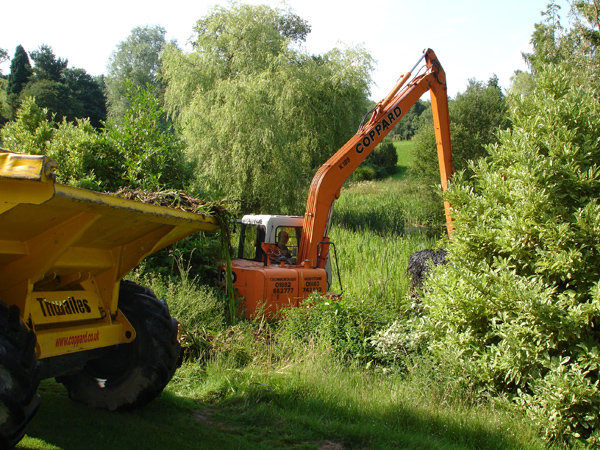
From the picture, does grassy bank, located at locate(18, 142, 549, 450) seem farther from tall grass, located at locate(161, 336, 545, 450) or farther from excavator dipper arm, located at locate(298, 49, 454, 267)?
excavator dipper arm, located at locate(298, 49, 454, 267)

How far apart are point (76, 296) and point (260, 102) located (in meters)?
17.0

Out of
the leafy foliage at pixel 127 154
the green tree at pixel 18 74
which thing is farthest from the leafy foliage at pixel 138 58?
the leafy foliage at pixel 127 154

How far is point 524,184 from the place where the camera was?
6.11m

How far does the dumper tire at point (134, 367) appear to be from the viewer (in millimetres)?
5070

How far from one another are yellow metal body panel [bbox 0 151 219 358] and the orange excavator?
3501 mm

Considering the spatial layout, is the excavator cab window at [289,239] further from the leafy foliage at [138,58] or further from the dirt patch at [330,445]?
the leafy foliage at [138,58]

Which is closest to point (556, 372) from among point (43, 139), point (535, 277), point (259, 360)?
point (535, 277)

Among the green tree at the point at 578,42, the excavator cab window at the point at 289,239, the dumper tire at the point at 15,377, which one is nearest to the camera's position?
the dumper tire at the point at 15,377

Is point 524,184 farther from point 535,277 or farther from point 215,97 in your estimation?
point 215,97

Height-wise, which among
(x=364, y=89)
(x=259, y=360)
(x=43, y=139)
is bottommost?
(x=259, y=360)

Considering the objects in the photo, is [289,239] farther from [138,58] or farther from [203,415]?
[138,58]

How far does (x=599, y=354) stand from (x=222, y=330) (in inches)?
186

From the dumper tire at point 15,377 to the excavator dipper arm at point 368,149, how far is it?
6.52 m

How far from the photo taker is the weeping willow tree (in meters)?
20.5
